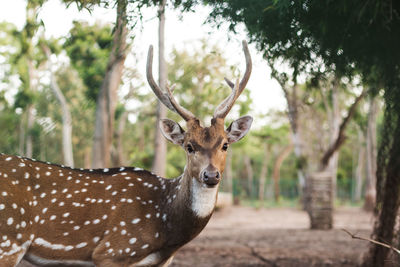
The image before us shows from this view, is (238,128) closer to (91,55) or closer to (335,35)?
(335,35)

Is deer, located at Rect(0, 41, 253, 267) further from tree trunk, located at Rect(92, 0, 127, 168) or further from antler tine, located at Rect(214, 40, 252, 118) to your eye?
tree trunk, located at Rect(92, 0, 127, 168)

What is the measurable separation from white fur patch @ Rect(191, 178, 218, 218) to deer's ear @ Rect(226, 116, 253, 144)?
59 centimetres

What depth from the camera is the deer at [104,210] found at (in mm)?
4316

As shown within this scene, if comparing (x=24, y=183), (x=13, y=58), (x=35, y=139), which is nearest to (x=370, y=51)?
(x=24, y=183)

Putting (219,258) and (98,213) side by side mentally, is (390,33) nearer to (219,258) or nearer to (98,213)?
(98,213)

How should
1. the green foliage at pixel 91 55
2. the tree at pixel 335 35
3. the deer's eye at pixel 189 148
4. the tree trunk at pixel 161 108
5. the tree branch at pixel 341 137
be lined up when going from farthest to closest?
the green foliage at pixel 91 55
the tree branch at pixel 341 137
the tree trunk at pixel 161 108
the tree at pixel 335 35
the deer's eye at pixel 189 148

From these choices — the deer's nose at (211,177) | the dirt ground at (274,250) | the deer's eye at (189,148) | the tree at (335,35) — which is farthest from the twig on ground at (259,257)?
the deer's nose at (211,177)


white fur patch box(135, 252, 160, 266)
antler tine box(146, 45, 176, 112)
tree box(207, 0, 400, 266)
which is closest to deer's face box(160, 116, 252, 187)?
antler tine box(146, 45, 176, 112)

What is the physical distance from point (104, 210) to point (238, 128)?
61.0 inches

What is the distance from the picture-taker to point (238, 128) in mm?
4820

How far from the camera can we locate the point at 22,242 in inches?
168

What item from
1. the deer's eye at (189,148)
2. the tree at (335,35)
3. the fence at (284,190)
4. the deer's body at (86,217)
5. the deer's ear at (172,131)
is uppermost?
the tree at (335,35)

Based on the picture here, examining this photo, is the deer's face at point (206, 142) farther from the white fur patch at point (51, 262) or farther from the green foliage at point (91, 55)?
the green foliage at point (91, 55)

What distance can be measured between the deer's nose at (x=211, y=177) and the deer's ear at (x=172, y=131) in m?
0.70
